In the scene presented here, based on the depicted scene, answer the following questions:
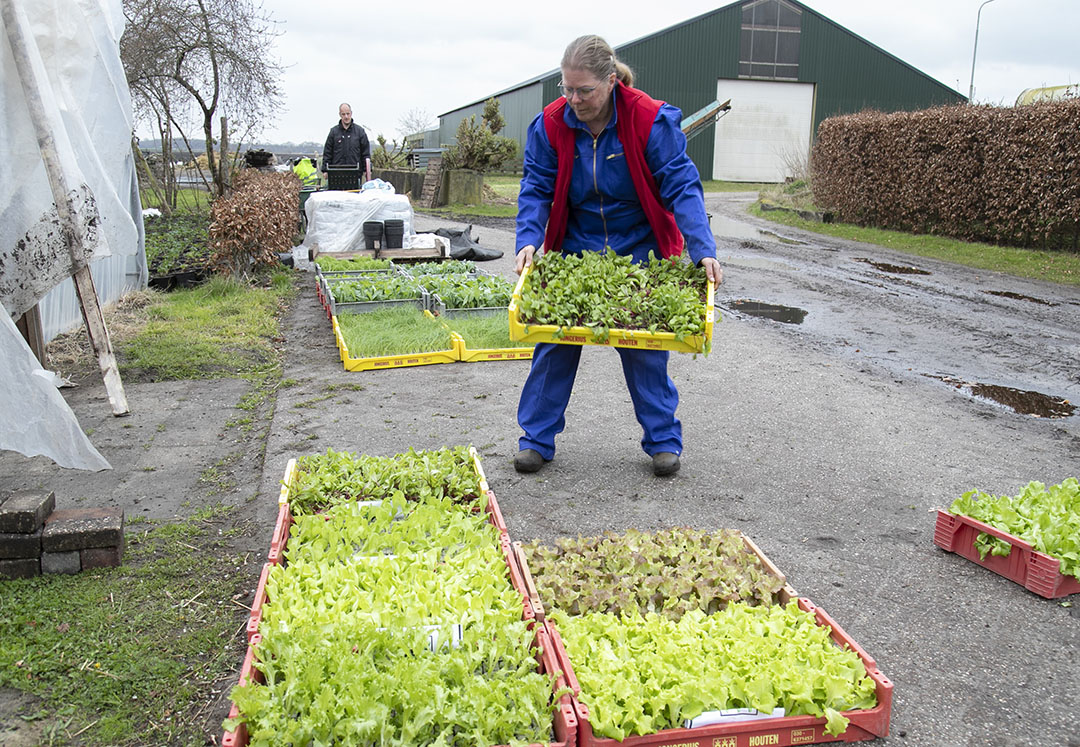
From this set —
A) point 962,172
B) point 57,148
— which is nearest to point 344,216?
point 57,148

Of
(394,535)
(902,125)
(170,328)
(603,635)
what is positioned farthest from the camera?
(902,125)

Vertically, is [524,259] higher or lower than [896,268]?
higher

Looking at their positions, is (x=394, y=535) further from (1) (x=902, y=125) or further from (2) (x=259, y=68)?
(1) (x=902, y=125)

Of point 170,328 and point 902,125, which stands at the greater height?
point 902,125

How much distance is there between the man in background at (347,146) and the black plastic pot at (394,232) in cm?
244

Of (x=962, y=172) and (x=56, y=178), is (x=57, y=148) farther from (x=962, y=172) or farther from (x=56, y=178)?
(x=962, y=172)

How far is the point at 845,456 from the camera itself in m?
4.94

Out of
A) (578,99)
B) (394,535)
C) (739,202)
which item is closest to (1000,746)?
(394,535)

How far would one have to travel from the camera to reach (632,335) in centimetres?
394

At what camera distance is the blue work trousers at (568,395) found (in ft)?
14.5

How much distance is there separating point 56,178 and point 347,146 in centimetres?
1060

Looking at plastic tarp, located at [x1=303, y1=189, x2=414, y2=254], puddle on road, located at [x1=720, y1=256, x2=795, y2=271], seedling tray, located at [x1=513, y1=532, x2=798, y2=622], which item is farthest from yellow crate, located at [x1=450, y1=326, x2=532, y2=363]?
puddle on road, located at [x1=720, y1=256, x2=795, y2=271]

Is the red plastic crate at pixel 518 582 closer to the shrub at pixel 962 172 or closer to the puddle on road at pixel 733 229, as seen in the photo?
the shrub at pixel 962 172

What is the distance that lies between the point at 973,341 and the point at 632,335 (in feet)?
18.9
